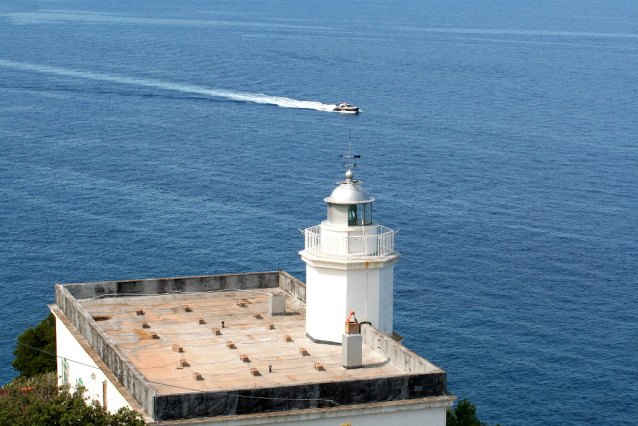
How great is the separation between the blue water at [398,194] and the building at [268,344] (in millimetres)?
31964

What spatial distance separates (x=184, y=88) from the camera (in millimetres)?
158500

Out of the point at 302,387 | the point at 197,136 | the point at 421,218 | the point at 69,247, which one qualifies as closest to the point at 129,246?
the point at 69,247

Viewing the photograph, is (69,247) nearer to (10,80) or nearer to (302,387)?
(302,387)

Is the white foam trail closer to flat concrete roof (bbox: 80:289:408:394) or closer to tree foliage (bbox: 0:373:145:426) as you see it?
flat concrete roof (bbox: 80:289:408:394)

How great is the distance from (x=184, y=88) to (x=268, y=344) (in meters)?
135

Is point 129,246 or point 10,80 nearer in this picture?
point 129,246

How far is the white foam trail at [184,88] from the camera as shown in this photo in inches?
5965

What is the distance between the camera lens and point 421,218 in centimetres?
9538

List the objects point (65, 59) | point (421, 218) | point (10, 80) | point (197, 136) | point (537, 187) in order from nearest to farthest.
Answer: point (421, 218) → point (537, 187) → point (197, 136) → point (10, 80) → point (65, 59)

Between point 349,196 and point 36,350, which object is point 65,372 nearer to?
point 349,196

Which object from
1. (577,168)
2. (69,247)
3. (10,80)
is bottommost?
(69,247)

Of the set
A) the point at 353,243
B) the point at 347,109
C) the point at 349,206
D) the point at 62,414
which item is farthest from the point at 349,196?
the point at 347,109

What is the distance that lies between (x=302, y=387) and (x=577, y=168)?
99222 millimetres

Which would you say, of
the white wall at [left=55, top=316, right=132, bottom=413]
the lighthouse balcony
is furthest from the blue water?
the lighthouse balcony
